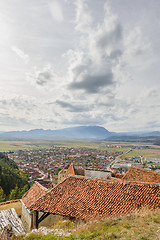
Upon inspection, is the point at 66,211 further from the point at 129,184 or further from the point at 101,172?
the point at 101,172

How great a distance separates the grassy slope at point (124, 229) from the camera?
4859 mm

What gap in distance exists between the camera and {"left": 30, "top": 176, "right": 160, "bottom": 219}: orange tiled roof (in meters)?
7.20

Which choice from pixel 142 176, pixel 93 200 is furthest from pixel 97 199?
pixel 142 176

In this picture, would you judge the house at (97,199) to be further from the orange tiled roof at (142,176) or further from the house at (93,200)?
the orange tiled roof at (142,176)

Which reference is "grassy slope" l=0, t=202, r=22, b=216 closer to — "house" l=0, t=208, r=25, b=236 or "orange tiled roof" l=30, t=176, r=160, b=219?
"house" l=0, t=208, r=25, b=236

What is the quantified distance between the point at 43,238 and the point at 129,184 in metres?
5.41

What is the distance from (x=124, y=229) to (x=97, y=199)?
9.04 feet

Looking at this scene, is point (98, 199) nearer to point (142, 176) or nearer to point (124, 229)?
point (124, 229)

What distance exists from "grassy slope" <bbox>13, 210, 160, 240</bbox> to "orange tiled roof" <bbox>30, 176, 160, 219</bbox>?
96cm

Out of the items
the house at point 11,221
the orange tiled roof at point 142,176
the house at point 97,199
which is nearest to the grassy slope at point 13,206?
the house at point 11,221

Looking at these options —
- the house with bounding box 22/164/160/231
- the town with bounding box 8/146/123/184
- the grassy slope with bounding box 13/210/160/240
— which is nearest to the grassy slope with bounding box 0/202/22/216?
the house with bounding box 22/164/160/231

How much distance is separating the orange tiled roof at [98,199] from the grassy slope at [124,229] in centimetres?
96

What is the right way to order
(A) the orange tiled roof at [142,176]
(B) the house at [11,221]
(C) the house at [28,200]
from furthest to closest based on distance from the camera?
(A) the orange tiled roof at [142,176] < (C) the house at [28,200] < (B) the house at [11,221]

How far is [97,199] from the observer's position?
26.1 ft
